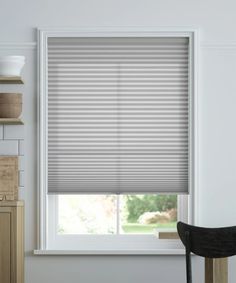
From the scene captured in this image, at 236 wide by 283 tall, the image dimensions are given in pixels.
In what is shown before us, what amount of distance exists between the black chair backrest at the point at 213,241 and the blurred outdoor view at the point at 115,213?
1.39m

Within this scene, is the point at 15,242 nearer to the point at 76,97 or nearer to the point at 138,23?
the point at 76,97

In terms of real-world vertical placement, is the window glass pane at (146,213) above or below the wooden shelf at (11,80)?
below

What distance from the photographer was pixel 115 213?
527 centimetres

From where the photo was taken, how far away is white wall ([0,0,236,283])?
199 inches

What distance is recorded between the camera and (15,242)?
4777 mm

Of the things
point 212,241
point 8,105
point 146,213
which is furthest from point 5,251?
point 212,241

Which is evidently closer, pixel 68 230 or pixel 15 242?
pixel 15 242

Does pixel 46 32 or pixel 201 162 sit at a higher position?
pixel 46 32

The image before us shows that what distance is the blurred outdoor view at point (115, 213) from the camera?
525cm

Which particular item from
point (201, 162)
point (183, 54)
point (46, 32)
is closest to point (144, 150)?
point (201, 162)

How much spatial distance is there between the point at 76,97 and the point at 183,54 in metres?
0.81

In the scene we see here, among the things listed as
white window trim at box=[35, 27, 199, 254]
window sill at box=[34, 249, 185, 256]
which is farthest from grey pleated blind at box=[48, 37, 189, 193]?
window sill at box=[34, 249, 185, 256]

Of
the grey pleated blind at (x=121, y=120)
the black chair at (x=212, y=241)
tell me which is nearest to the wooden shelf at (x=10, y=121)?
the grey pleated blind at (x=121, y=120)

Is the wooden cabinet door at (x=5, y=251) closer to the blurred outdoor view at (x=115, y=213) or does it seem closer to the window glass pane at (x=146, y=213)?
the blurred outdoor view at (x=115, y=213)
